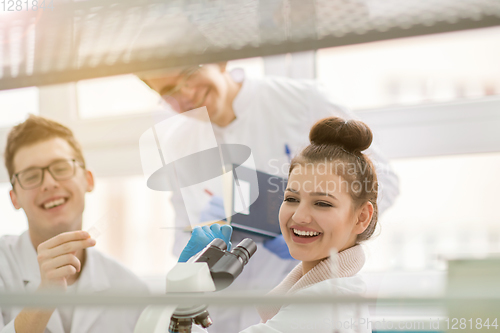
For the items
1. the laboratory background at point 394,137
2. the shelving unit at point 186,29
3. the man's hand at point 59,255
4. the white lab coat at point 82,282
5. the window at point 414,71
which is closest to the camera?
the shelving unit at point 186,29

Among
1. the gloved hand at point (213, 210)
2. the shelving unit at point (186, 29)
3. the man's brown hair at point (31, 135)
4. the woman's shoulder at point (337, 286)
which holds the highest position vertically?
the man's brown hair at point (31, 135)

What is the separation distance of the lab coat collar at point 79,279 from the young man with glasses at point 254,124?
0.28 metres

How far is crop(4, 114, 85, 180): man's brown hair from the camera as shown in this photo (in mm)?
1272

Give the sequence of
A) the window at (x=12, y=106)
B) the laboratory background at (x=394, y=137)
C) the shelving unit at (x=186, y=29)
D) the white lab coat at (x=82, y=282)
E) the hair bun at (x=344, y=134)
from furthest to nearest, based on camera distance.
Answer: the window at (x=12, y=106) < the laboratory background at (x=394, y=137) < the white lab coat at (x=82, y=282) < the hair bun at (x=344, y=134) < the shelving unit at (x=186, y=29)

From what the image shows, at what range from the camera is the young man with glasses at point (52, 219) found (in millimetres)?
1183

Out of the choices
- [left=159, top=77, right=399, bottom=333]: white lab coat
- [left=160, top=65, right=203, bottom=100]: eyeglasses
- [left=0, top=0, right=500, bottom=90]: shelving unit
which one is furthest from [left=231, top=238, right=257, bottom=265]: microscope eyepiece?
[left=160, top=65, right=203, bottom=100]: eyeglasses

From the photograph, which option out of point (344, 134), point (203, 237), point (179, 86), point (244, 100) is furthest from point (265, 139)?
point (203, 237)

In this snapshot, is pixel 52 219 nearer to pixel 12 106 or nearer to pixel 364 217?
pixel 364 217

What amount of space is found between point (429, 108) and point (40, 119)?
5.10 ft

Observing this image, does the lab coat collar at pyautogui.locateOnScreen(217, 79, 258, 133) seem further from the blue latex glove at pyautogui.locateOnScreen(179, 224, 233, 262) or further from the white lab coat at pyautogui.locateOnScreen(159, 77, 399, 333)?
the blue latex glove at pyautogui.locateOnScreen(179, 224, 233, 262)

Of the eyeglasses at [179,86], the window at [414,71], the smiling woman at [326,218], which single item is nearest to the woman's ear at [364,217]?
the smiling woman at [326,218]

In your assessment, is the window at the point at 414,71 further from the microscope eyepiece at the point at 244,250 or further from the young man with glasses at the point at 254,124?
the microscope eyepiece at the point at 244,250

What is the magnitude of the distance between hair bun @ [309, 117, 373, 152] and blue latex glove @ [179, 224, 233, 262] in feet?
1.00

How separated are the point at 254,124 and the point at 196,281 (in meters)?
0.84
